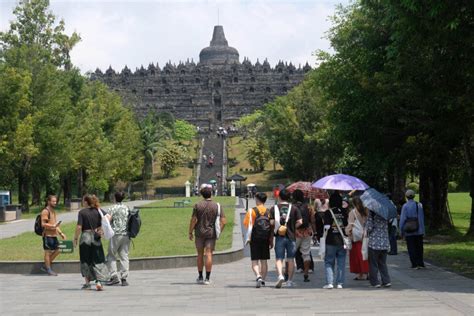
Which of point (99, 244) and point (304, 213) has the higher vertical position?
point (304, 213)

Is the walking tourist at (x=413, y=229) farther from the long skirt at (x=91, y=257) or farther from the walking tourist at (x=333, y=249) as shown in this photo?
the long skirt at (x=91, y=257)

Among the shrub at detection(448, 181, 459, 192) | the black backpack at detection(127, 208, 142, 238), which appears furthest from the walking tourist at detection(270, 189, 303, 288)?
the shrub at detection(448, 181, 459, 192)

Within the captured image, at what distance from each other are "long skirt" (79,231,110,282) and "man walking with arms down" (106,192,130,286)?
1.07ft

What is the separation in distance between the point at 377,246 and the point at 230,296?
2.77 metres

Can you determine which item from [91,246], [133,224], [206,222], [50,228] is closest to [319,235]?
[206,222]

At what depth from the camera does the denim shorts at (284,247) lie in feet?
41.0

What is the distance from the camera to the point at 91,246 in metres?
12.4

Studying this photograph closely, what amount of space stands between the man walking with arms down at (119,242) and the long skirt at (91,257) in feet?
1.07

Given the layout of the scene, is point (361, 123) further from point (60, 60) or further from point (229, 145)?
point (229, 145)

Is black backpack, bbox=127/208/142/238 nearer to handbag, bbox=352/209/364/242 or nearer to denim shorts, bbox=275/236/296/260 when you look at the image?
denim shorts, bbox=275/236/296/260

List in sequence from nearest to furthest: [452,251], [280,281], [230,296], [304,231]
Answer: [230,296] → [280,281] → [304,231] → [452,251]

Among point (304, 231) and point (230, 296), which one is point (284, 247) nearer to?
point (304, 231)

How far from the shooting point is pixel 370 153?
26656 mm

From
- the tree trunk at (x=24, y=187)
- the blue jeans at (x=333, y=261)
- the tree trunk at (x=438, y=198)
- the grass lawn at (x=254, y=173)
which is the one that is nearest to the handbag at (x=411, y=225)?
the blue jeans at (x=333, y=261)
